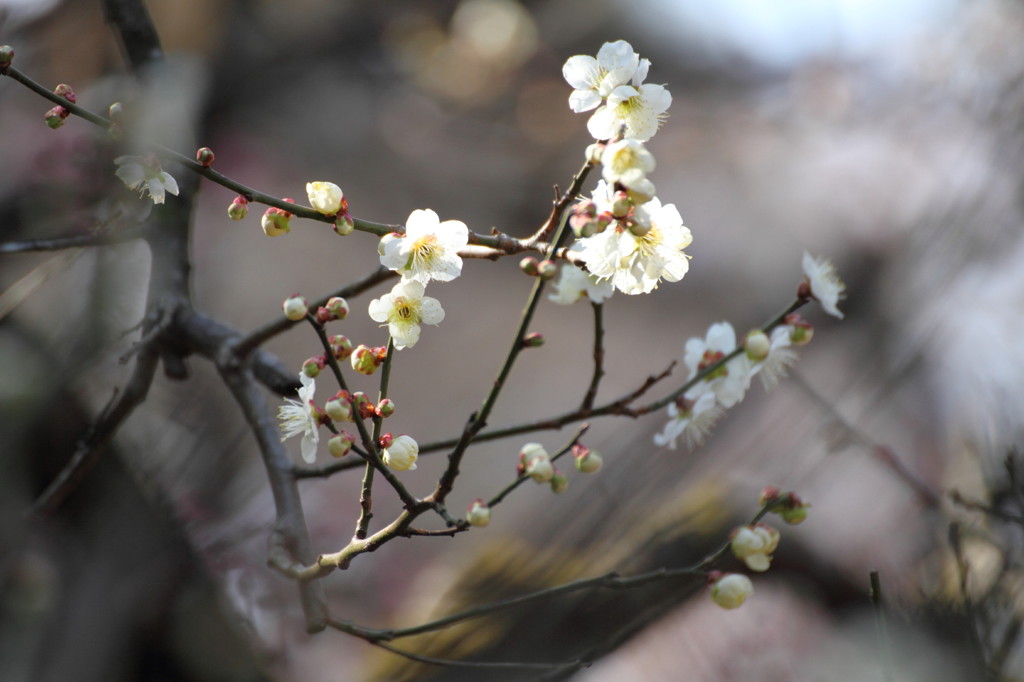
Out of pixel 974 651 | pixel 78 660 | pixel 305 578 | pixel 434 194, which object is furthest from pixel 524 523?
pixel 434 194

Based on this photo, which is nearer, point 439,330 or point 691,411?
point 691,411

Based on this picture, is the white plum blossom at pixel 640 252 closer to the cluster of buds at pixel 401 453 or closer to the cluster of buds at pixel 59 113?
the cluster of buds at pixel 401 453

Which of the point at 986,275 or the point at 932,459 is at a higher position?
the point at 986,275

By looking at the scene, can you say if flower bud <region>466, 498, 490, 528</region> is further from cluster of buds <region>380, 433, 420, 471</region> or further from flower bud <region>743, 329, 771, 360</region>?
flower bud <region>743, 329, 771, 360</region>

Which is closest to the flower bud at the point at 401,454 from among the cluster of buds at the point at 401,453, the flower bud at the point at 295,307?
the cluster of buds at the point at 401,453

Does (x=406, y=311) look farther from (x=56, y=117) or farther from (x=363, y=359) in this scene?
(x=56, y=117)

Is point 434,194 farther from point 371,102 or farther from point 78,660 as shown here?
point 78,660

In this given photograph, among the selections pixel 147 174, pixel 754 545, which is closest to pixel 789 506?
pixel 754 545
